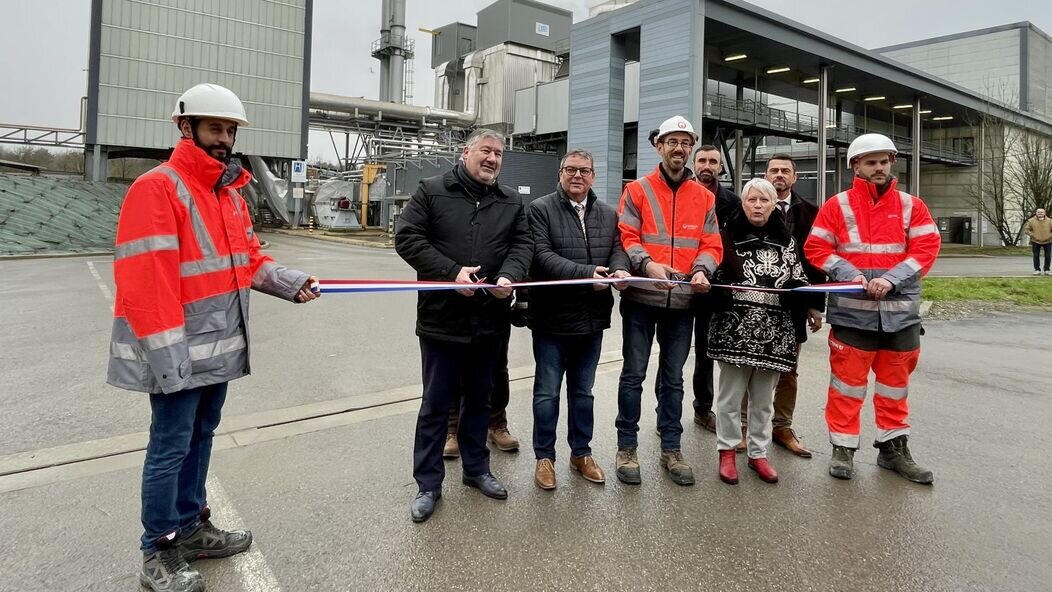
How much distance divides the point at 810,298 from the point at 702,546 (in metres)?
2.04

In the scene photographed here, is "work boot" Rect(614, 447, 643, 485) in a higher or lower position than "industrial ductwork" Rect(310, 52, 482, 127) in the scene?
lower

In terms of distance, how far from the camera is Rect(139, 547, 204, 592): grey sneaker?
8.36 feet

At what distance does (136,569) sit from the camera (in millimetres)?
2746

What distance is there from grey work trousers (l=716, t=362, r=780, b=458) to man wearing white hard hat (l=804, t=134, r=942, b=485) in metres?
0.47

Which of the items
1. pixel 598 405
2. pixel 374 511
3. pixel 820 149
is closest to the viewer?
A: pixel 374 511

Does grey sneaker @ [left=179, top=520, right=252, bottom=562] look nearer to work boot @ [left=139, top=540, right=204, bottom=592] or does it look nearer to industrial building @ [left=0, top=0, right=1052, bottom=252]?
work boot @ [left=139, top=540, right=204, bottom=592]

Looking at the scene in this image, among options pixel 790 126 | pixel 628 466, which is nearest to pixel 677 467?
pixel 628 466

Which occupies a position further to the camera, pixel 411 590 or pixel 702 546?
pixel 702 546

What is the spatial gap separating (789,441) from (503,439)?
2.01 m

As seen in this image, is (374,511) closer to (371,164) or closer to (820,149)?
(820,149)

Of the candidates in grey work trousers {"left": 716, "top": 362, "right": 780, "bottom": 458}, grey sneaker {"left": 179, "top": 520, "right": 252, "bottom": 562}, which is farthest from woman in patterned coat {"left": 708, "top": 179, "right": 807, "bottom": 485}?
grey sneaker {"left": 179, "top": 520, "right": 252, "bottom": 562}

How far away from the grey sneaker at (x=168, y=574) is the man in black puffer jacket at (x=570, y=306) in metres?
1.85

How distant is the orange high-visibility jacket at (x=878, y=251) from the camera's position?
3869mm

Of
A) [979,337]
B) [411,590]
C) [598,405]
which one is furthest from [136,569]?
[979,337]
